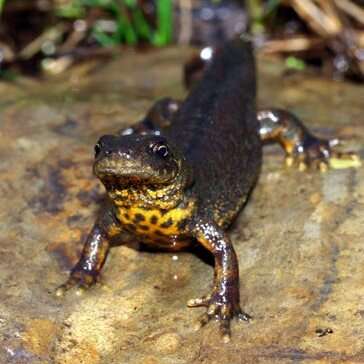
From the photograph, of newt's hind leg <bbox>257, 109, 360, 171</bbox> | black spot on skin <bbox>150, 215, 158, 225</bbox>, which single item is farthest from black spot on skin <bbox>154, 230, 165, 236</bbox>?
newt's hind leg <bbox>257, 109, 360, 171</bbox>

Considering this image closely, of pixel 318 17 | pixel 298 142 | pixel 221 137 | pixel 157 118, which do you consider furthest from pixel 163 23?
pixel 221 137

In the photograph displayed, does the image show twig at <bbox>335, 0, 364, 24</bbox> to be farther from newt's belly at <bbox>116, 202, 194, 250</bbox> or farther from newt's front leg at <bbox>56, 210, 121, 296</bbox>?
newt's front leg at <bbox>56, 210, 121, 296</bbox>

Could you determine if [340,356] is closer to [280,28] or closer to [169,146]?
[169,146]

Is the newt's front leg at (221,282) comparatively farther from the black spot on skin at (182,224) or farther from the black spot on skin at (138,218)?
the black spot on skin at (138,218)

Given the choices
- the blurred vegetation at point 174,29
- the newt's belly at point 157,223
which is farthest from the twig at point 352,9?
the newt's belly at point 157,223

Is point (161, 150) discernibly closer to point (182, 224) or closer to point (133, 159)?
point (133, 159)

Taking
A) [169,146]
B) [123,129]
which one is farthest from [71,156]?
[169,146]
